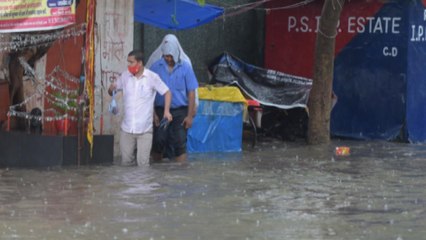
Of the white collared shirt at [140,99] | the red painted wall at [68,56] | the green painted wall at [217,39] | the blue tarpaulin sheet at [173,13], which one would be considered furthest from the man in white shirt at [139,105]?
the green painted wall at [217,39]

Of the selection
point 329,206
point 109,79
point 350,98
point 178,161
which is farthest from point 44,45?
point 350,98


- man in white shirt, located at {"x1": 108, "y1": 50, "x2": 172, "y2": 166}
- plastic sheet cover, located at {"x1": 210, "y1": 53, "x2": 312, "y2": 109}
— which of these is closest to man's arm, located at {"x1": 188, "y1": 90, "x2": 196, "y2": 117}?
man in white shirt, located at {"x1": 108, "y1": 50, "x2": 172, "y2": 166}

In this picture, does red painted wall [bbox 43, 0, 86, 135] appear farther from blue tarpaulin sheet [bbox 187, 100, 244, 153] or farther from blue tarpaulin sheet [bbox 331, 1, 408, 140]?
blue tarpaulin sheet [bbox 331, 1, 408, 140]

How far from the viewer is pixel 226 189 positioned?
10602 mm

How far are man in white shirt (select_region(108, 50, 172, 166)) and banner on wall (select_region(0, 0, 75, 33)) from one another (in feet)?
3.37

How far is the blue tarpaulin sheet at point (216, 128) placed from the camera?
14.9 meters

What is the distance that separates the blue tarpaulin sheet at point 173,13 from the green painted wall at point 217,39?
1594 mm

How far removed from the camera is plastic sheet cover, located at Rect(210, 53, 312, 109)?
17.1 m

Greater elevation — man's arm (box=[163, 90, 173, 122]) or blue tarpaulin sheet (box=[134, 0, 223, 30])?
blue tarpaulin sheet (box=[134, 0, 223, 30])

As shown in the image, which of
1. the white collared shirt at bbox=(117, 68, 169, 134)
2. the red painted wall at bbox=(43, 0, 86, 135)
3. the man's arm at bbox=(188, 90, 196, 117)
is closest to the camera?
the white collared shirt at bbox=(117, 68, 169, 134)

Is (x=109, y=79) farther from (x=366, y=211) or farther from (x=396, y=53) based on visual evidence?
(x=396, y=53)

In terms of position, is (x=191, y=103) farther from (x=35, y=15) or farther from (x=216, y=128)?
(x=216, y=128)

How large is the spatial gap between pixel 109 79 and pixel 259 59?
643cm

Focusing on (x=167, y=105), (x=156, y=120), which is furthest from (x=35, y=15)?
(x=156, y=120)
